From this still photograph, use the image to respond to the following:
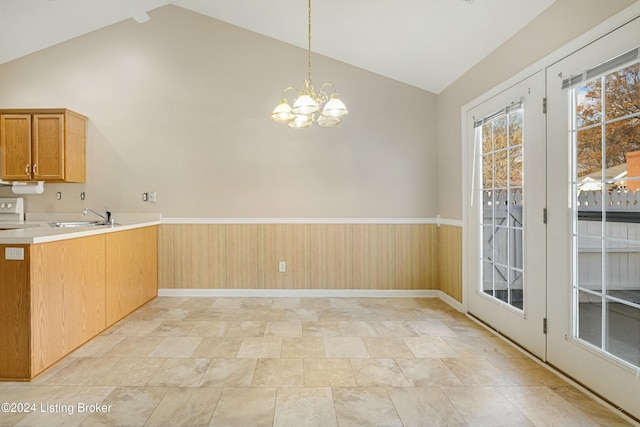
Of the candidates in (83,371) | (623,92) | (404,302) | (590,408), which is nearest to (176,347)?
(83,371)

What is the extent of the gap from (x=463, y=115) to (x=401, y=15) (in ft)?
4.08

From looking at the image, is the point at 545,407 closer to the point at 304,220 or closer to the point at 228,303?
the point at 304,220

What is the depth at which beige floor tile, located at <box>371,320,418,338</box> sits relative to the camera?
316cm

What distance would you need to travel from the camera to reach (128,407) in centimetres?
199

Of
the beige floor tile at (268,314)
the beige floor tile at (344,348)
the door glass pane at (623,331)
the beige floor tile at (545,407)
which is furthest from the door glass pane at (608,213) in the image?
the beige floor tile at (268,314)

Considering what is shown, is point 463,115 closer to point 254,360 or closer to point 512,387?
point 512,387

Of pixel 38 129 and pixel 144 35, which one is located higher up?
pixel 144 35

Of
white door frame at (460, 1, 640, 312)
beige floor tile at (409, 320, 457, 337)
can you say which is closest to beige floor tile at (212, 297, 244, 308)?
beige floor tile at (409, 320, 457, 337)

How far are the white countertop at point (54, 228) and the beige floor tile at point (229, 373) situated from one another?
148 centimetres

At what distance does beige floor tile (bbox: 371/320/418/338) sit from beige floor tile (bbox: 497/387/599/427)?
1.04 m

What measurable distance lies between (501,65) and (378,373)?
2782 millimetres

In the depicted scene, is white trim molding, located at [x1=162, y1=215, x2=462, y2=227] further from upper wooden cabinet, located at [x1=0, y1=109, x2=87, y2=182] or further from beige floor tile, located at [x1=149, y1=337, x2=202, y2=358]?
beige floor tile, located at [x1=149, y1=337, x2=202, y2=358]

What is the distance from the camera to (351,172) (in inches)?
176

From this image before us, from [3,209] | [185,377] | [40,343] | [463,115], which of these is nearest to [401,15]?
[463,115]
